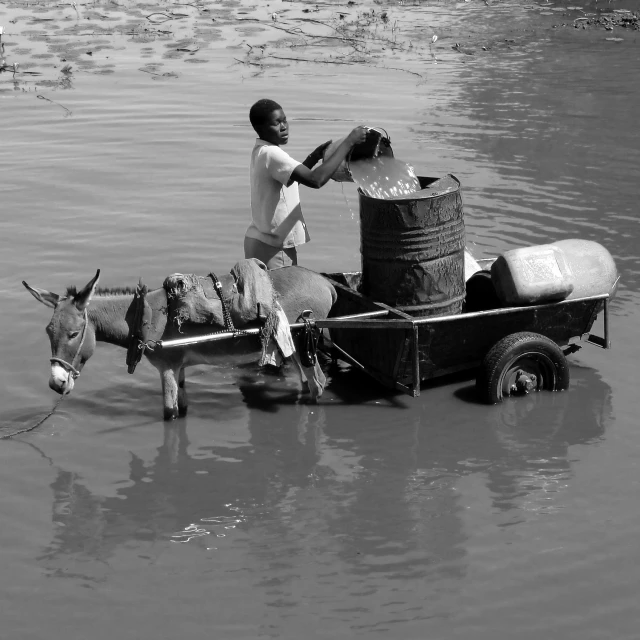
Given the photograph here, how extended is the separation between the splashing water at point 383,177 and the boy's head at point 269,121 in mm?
607

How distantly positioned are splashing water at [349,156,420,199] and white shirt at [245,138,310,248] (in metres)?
0.51

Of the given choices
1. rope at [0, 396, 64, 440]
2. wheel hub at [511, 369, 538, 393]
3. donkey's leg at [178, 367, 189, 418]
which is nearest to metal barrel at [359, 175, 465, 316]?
wheel hub at [511, 369, 538, 393]

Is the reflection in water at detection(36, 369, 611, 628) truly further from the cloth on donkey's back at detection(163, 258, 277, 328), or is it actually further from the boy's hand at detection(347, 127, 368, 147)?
the boy's hand at detection(347, 127, 368, 147)

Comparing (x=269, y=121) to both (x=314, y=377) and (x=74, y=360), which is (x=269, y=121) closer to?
(x=314, y=377)

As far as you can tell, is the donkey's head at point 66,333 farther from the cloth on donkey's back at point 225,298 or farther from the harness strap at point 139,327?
the cloth on donkey's back at point 225,298

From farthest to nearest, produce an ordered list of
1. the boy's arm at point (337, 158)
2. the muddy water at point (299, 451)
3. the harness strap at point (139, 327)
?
the boy's arm at point (337, 158) < the harness strap at point (139, 327) < the muddy water at point (299, 451)

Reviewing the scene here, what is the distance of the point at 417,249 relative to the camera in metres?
7.03

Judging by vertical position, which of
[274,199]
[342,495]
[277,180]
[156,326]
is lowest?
[342,495]

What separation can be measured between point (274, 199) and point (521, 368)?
2329 mm

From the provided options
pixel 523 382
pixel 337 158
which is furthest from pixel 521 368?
pixel 337 158

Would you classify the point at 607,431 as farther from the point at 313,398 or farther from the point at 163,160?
the point at 163,160

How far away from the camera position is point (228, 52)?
18844 millimetres

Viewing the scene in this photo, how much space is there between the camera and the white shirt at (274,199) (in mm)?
7203

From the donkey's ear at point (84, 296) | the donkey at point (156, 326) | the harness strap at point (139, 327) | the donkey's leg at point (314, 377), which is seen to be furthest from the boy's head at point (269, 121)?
the donkey's ear at point (84, 296)
